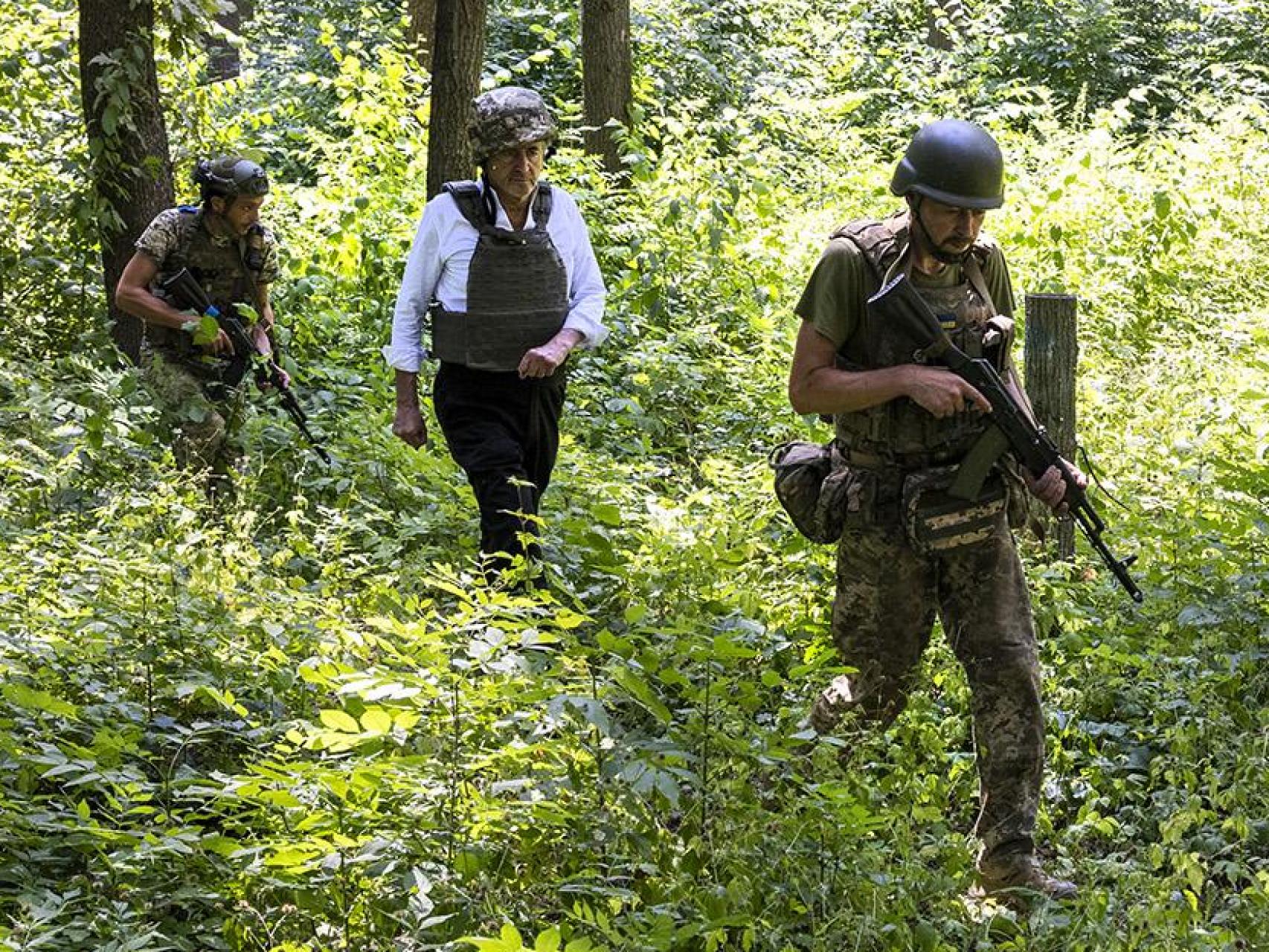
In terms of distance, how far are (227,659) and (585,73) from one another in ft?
29.4

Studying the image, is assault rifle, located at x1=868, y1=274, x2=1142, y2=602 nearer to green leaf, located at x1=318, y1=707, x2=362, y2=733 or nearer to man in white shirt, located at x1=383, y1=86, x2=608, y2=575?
man in white shirt, located at x1=383, y1=86, x2=608, y2=575

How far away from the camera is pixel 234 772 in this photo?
15.8 ft

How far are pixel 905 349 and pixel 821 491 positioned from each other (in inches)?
20.2

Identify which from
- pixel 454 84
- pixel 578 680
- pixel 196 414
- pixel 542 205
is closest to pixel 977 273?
pixel 578 680

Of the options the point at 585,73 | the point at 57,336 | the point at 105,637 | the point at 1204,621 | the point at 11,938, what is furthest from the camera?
the point at 585,73

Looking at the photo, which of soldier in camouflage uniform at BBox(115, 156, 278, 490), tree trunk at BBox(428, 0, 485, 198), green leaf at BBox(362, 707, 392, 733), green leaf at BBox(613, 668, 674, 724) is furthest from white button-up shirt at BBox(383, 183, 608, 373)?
tree trunk at BBox(428, 0, 485, 198)

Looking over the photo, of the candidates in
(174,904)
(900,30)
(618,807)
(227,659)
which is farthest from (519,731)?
(900,30)

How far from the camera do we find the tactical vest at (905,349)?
4.61 m

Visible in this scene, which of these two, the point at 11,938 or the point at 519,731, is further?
the point at 519,731

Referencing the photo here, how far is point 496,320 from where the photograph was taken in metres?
5.89

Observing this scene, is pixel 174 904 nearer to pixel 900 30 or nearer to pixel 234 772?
pixel 234 772

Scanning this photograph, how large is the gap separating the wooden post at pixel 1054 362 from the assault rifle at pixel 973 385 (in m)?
2.30

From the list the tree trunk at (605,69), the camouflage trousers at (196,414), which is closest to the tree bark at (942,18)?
the tree trunk at (605,69)

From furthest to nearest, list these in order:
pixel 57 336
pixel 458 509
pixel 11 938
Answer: pixel 57 336 < pixel 458 509 < pixel 11 938
